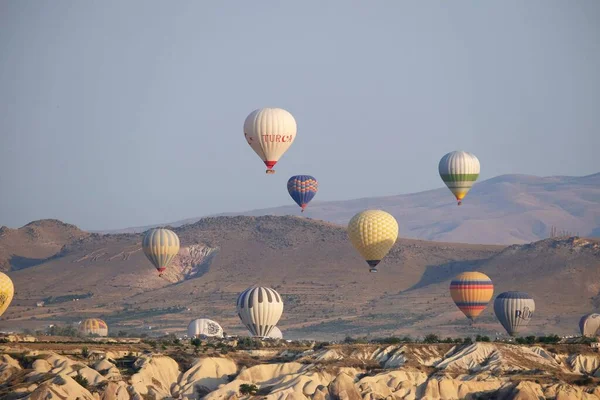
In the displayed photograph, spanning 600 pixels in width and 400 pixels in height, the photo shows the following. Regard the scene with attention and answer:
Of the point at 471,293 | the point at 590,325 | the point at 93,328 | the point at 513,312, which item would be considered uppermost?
the point at 471,293

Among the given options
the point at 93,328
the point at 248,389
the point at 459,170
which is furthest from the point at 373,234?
the point at 93,328

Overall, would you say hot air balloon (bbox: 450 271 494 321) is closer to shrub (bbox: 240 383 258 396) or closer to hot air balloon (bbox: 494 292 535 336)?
hot air balloon (bbox: 494 292 535 336)

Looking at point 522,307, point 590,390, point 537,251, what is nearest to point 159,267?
point 522,307

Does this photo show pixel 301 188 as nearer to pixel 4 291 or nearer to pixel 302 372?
pixel 4 291

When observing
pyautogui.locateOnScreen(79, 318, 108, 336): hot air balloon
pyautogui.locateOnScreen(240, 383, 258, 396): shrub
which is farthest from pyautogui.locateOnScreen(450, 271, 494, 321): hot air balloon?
pyautogui.locateOnScreen(240, 383, 258, 396): shrub

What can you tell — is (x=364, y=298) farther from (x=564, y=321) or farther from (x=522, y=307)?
(x=522, y=307)

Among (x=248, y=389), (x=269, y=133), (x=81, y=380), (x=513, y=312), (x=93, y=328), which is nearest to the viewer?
(x=81, y=380)

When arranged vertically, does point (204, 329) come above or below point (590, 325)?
above
